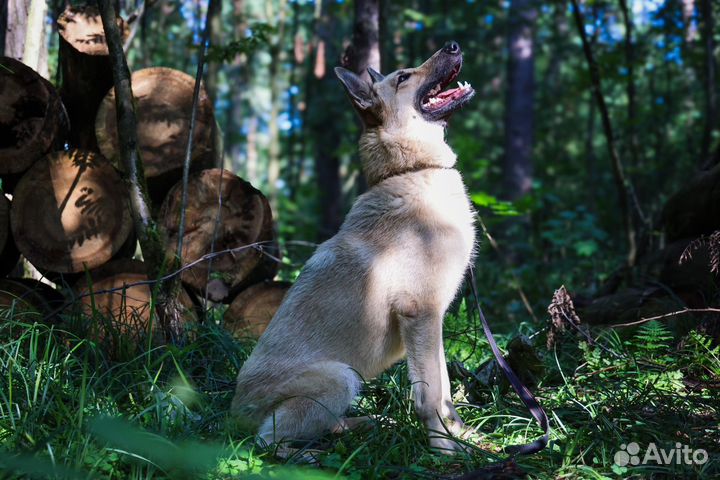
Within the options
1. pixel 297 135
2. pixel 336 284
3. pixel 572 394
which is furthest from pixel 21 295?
pixel 297 135

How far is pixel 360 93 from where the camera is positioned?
3.89 m

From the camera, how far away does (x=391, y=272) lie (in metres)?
3.39

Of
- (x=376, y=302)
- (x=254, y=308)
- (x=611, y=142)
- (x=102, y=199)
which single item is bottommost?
(x=254, y=308)

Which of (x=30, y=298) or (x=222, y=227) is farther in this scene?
(x=222, y=227)

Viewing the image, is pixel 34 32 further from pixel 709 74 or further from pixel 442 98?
pixel 709 74

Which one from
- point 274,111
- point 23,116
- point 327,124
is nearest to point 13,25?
point 23,116

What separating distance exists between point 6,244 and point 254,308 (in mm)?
1937

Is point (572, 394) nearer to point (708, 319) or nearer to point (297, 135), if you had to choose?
point (708, 319)

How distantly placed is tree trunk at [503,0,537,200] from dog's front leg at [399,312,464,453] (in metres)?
9.61

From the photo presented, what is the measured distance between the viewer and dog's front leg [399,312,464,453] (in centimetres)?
316

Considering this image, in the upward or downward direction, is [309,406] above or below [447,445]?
above

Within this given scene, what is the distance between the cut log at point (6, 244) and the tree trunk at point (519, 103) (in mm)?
9660

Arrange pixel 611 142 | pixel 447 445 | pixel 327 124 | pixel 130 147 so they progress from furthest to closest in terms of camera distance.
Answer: pixel 327 124, pixel 611 142, pixel 130 147, pixel 447 445

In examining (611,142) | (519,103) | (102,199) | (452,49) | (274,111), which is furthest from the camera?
(274,111)
